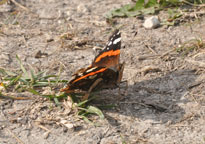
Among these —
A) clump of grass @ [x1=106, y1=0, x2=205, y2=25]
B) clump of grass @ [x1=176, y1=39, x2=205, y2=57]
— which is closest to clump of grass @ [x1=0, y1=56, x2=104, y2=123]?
clump of grass @ [x1=176, y1=39, x2=205, y2=57]

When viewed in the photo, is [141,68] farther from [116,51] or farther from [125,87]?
[116,51]

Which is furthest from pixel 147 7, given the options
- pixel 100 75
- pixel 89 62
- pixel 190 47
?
pixel 100 75

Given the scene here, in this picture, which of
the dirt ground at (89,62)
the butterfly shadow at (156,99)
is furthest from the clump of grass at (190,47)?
the butterfly shadow at (156,99)

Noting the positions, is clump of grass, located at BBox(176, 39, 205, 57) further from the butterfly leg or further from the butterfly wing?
the butterfly leg

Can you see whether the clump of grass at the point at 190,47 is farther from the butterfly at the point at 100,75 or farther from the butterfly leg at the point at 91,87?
the butterfly leg at the point at 91,87

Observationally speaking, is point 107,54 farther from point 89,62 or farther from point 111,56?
point 89,62
